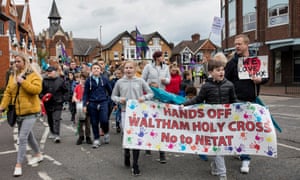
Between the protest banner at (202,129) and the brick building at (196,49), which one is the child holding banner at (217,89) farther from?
the brick building at (196,49)

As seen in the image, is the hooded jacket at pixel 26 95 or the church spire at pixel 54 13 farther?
the church spire at pixel 54 13

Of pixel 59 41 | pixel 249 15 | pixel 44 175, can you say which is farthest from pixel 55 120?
pixel 59 41

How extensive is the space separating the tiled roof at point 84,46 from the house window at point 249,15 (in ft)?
246

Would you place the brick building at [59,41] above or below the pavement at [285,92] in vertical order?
above

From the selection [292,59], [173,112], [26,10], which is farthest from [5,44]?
[173,112]

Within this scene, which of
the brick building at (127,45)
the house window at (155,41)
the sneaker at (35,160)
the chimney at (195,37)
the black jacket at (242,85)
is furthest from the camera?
the house window at (155,41)

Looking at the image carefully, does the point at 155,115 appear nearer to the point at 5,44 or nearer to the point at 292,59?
the point at 292,59

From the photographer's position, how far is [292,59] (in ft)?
86.9

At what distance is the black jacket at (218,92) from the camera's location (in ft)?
15.3

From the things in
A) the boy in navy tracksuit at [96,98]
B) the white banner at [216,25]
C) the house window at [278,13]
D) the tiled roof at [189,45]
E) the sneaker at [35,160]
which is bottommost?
the sneaker at [35,160]

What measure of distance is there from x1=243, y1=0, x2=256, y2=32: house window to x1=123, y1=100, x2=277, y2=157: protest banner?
1039 inches

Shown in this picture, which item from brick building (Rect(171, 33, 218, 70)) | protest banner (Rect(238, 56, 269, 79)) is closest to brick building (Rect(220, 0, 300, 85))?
protest banner (Rect(238, 56, 269, 79))

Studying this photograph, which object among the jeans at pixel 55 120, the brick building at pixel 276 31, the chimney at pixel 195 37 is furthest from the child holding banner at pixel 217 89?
the chimney at pixel 195 37

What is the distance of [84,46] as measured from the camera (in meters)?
104
